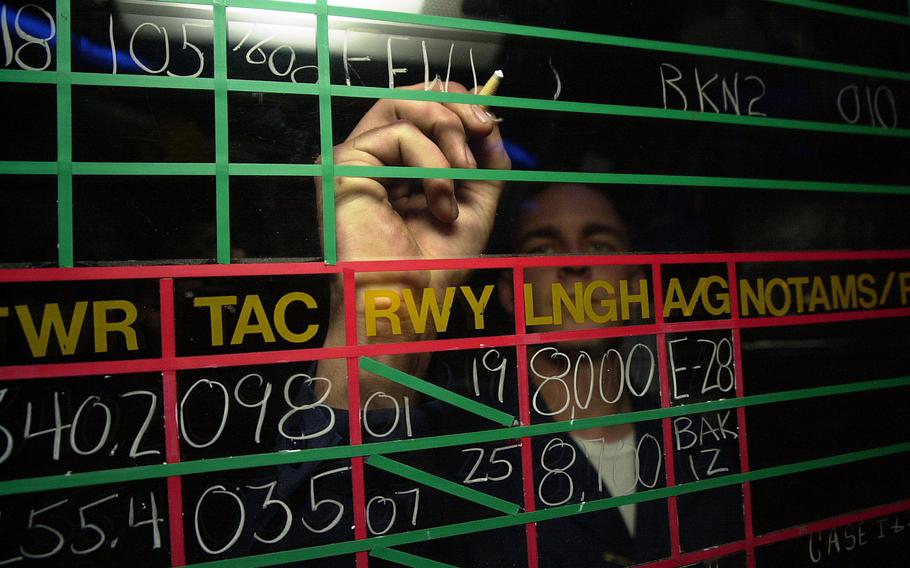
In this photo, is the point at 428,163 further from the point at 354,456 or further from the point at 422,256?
the point at 354,456

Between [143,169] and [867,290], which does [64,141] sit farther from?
[867,290]

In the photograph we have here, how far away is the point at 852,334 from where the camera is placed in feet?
8.16

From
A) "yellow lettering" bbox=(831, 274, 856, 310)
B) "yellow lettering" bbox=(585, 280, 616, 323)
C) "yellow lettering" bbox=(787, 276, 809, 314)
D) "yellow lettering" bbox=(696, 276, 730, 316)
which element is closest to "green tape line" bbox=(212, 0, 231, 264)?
"yellow lettering" bbox=(585, 280, 616, 323)

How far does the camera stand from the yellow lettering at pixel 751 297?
2.33 m

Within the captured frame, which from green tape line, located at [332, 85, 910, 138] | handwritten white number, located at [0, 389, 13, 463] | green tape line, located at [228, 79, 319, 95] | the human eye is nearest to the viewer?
handwritten white number, located at [0, 389, 13, 463]

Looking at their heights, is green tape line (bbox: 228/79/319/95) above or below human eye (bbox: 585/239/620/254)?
above

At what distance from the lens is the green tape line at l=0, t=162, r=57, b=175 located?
1.62 metres

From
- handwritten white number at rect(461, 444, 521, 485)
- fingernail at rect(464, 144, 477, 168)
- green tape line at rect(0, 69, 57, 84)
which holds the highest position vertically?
green tape line at rect(0, 69, 57, 84)

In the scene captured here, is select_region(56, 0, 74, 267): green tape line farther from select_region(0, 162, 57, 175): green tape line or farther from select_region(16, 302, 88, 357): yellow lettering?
select_region(16, 302, 88, 357): yellow lettering

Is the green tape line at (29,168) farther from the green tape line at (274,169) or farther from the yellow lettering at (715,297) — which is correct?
the yellow lettering at (715,297)

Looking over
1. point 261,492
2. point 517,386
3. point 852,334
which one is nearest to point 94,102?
point 261,492

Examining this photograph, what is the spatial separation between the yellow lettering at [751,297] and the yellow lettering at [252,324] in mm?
1925

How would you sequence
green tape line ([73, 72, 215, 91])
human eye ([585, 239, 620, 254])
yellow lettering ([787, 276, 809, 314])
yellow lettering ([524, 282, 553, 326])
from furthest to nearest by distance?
yellow lettering ([787, 276, 809, 314]), human eye ([585, 239, 620, 254]), yellow lettering ([524, 282, 553, 326]), green tape line ([73, 72, 215, 91])

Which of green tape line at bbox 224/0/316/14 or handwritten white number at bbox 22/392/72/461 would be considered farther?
green tape line at bbox 224/0/316/14
